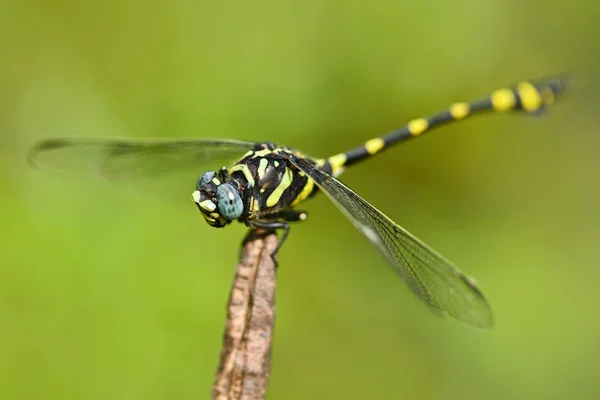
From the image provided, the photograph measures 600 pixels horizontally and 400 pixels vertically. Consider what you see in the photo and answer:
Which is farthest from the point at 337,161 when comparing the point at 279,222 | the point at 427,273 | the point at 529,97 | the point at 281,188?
the point at 529,97

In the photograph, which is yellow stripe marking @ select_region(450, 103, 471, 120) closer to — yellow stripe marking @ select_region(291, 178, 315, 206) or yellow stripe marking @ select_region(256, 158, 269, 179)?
yellow stripe marking @ select_region(291, 178, 315, 206)

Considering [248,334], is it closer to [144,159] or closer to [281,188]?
[281,188]

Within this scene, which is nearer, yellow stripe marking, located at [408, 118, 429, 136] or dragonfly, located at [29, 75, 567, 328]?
dragonfly, located at [29, 75, 567, 328]

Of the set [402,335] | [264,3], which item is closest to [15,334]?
[402,335]

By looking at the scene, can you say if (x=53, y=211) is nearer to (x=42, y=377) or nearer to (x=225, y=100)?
(x=42, y=377)

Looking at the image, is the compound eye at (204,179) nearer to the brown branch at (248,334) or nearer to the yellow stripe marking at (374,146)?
the brown branch at (248,334)

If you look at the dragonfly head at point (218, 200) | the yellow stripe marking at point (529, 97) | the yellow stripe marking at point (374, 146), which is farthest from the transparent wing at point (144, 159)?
the yellow stripe marking at point (529, 97)

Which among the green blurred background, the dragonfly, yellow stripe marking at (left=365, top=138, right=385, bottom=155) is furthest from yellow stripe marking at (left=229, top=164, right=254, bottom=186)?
the green blurred background

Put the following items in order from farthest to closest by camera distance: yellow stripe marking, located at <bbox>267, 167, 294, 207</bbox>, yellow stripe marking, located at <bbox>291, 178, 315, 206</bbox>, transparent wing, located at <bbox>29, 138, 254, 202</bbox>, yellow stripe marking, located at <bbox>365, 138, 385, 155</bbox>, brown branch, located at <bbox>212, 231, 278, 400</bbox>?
yellow stripe marking, located at <bbox>365, 138, 385, 155</bbox>, transparent wing, located at <bbox>29, 138, 254, 202</bbox>, yellow stripe marking, located at <bbox>291, 178, 315, 206</bbox>, yellow stripe marking, located at <bbox>267, 167, 294, 207</bbox>, brown branch, located at <bbox>212, 231, 278, 400</bbox>
